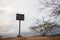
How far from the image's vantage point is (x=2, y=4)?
214cm

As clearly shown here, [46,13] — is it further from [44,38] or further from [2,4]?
[2,4]

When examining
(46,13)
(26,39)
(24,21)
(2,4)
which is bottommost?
(26,39)

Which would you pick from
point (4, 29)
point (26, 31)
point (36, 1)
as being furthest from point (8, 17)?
point (36, 1)

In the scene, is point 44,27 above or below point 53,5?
below

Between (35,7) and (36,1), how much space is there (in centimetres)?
12

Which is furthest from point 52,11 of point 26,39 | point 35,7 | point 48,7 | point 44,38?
point 26,39

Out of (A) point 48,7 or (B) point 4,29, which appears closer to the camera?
(B) point 4,29

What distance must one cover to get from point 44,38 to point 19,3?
80 cm

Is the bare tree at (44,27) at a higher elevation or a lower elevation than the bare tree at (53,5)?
lower

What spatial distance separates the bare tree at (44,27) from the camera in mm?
2264

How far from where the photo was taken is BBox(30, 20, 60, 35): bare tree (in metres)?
2.26

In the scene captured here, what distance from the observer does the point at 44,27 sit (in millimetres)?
2311

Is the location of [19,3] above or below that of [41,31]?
above

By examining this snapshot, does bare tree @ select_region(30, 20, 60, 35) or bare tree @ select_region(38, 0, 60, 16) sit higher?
bare tree @ select_region(38, 0, 60, 16)
